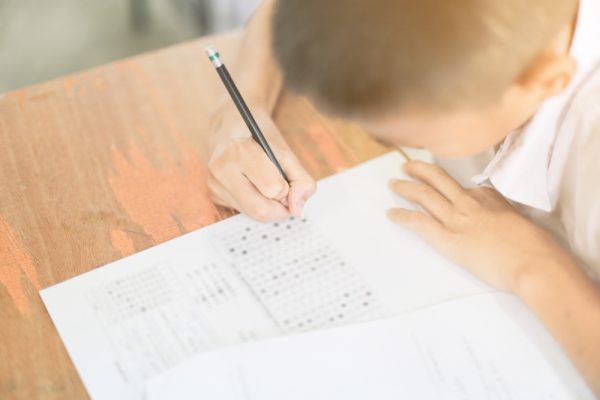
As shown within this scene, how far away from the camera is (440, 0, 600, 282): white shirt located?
67 centimetres

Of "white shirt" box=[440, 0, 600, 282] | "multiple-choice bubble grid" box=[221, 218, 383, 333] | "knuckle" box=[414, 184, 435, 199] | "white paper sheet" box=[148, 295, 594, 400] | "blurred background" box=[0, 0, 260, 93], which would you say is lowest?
"blurred background" box=[0, 0, 260, 93]

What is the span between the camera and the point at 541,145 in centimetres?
74

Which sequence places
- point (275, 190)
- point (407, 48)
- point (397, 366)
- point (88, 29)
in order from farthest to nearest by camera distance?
point (88, 29), point (275, 190), point (397, 366), point (407, 48)

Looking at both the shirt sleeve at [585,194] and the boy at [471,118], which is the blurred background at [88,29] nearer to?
the boy at [471,118]

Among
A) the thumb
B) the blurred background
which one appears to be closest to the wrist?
the thumb

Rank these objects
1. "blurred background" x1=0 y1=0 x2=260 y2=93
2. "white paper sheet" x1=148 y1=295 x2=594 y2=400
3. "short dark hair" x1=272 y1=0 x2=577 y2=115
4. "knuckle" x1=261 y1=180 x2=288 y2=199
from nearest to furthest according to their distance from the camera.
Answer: "short dark hair" x1=272 y1=0 x2=577 y2=115 < "white paper sheet" x1=148 y1=295 x2=594 y2=400 < "knuckle" x1=261 y1=180 x2=288 y2=199 < "blurred background" x1=0 y1=0 x2=260 y2=93

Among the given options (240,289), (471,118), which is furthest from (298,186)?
(471,118)

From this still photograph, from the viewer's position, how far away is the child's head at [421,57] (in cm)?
51

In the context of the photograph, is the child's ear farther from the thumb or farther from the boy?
the thumb

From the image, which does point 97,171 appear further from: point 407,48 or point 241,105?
point 407,48

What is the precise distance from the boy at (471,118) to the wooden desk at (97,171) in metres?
0.05

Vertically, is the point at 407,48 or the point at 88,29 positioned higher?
the point at 407,48

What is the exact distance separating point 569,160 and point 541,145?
3 cm

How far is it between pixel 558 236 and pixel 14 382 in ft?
2.10
